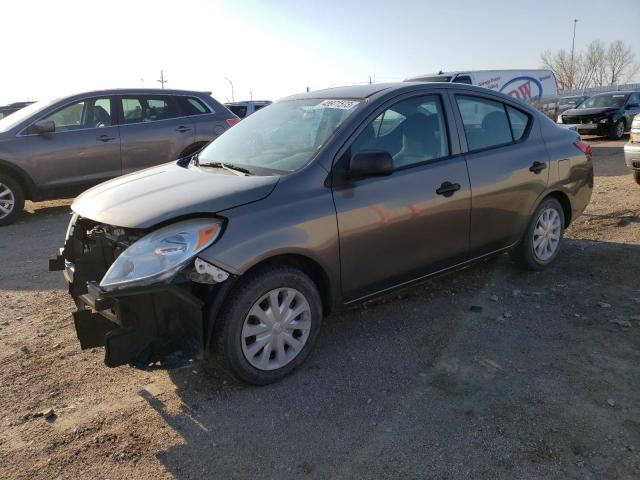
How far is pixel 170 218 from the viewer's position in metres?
2.97

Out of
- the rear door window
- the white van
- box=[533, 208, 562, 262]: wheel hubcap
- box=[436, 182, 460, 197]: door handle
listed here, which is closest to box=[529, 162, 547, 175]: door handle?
the rear door window

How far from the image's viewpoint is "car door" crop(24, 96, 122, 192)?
7.78 meters

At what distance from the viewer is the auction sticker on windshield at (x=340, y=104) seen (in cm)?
377

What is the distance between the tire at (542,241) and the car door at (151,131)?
589cm

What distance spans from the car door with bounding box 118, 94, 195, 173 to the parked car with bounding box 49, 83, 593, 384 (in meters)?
4.51

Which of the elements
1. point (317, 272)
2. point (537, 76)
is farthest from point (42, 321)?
point (537, 76)

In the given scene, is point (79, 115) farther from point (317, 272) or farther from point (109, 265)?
point (317, 272)

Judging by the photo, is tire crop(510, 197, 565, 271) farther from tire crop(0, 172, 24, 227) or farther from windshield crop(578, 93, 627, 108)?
windshield crop(578, 93, 627, 108)

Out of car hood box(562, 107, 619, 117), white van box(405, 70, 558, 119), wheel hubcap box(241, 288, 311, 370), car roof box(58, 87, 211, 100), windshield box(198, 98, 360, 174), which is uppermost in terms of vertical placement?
white van box(405, 70, 558, 119)

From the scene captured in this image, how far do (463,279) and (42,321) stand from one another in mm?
3602

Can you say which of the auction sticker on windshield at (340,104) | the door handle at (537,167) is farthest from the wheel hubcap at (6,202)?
the door handle at (537,167)

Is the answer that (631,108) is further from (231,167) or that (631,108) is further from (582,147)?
(231,167)

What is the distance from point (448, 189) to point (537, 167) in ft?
4.02

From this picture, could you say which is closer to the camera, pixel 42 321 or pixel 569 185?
pixel 42 321
